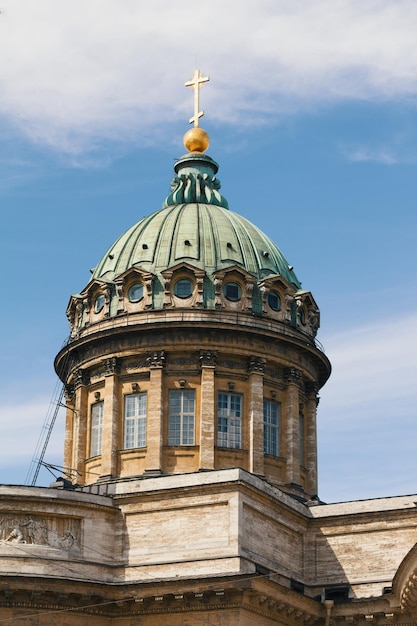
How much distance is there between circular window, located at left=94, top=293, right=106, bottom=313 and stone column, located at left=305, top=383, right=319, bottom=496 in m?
9.55

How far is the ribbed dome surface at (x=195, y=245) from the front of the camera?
174ft

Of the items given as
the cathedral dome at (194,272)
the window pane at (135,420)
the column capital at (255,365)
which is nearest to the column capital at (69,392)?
the cathedral dome at (194,272)

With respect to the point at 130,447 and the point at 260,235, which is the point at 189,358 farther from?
the point at 260,235

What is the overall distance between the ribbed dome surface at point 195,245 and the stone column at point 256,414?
4.68m

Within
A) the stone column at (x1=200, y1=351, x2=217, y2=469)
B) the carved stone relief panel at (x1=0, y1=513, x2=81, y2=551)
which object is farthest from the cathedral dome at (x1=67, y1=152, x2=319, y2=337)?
the carved stone relief panel at (x1=0, y1=513, x2=81, y2=551)

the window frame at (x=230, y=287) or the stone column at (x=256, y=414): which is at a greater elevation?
the window frame at (x=230, y=287)

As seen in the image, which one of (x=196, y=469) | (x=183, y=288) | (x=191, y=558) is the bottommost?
(x=191, y=558)

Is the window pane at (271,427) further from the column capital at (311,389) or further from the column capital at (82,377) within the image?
the column capital at (82,377)

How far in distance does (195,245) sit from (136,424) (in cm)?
844

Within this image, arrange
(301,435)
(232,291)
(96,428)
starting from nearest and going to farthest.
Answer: (96,428) < (232,291) < (301,435)

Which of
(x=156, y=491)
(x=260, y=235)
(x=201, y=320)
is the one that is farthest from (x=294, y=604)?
(x=260, y=235)

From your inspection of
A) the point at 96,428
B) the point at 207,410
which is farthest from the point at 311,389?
the point at 96,428

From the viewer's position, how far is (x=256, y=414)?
164 ft

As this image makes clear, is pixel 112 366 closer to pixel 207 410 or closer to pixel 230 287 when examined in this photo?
pixel 207 410
